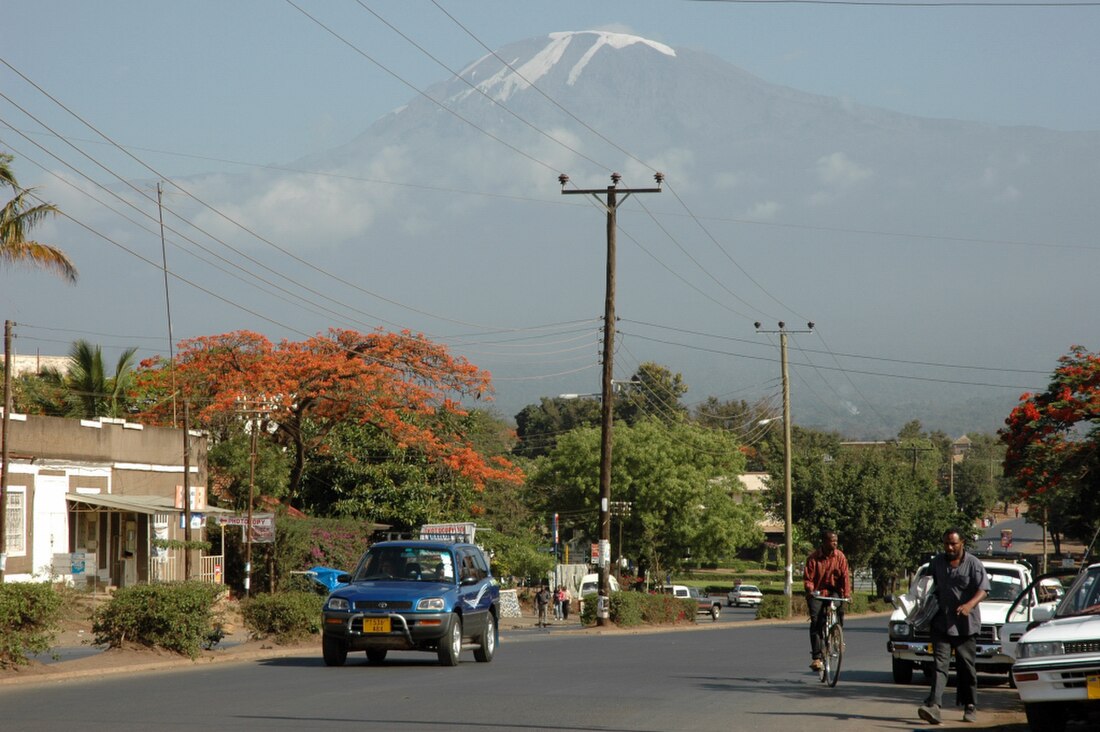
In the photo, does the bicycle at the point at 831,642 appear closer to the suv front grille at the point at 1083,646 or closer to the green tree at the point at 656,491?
the suv front grille at the point at 1083,646

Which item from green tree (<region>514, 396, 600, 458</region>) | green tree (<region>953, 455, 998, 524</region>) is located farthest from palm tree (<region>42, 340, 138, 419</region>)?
green tree (<region>953, 455, 998, 524</region>)

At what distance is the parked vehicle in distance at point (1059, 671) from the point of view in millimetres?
10414

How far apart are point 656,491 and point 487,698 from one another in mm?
56136

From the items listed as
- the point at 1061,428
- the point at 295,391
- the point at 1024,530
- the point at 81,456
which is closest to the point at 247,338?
the point at 295,391

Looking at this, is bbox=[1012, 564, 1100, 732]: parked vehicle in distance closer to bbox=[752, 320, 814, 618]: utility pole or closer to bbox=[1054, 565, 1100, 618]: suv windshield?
bbox=[1054, 565, 1100, 618]: suv windshield

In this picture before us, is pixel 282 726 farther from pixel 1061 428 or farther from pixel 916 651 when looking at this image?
pixel 1061 428

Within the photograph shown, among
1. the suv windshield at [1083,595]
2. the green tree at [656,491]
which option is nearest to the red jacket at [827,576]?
the suv windshield at [1083,595]

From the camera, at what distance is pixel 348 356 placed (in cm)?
4950

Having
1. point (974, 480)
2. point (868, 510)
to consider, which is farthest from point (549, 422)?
point (868, 510)

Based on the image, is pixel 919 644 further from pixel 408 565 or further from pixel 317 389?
pixel 317 389

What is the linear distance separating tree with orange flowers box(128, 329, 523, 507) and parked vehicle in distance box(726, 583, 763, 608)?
28.5 metres

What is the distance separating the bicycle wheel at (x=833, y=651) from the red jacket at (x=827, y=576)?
0.45 meters

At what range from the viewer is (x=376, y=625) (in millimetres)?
18156

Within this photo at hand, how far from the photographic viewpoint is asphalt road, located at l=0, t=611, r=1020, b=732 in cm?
1223
